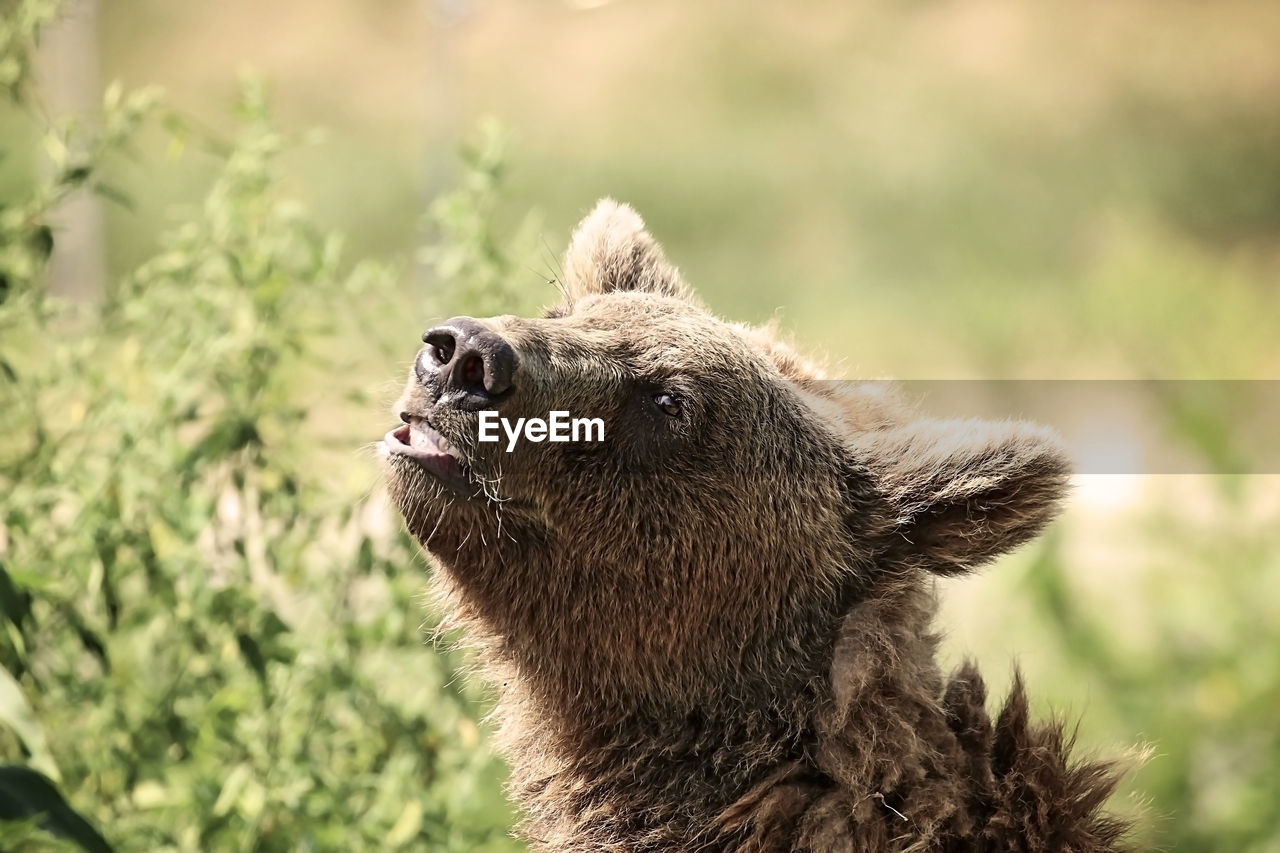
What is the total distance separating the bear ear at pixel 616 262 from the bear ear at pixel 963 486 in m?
0.65

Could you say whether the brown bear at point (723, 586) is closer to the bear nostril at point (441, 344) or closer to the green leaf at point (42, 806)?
the bear nostril at point (441, 344)

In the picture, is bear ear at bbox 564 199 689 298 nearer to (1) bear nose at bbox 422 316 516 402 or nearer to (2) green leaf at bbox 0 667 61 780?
(1) bear nose at bbox 422 316 516 402

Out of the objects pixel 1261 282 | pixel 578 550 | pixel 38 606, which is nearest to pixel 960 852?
pixel 578 550

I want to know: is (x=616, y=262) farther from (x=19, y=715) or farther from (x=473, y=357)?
(x=19, y=715)

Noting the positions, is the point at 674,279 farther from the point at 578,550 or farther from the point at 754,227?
the point at 754,227

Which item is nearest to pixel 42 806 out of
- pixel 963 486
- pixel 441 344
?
pixel 441 344

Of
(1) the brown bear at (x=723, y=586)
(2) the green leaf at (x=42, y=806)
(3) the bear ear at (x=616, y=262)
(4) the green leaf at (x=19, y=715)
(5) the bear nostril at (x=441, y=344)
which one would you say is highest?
(3) the bear ear at (x=616, y=262)

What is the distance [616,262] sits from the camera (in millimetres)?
Result: 3242

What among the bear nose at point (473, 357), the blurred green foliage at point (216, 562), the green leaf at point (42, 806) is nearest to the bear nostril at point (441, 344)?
the bear nose at point (473, 357)

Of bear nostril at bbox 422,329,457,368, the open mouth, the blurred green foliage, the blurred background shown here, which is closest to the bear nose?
bear nostril at bbox 422,329,457,368

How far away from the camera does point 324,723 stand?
3.74 metres

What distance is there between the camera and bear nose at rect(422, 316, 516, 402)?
249 cm

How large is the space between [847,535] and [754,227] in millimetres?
11379

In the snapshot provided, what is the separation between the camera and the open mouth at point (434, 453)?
8.58 ft
